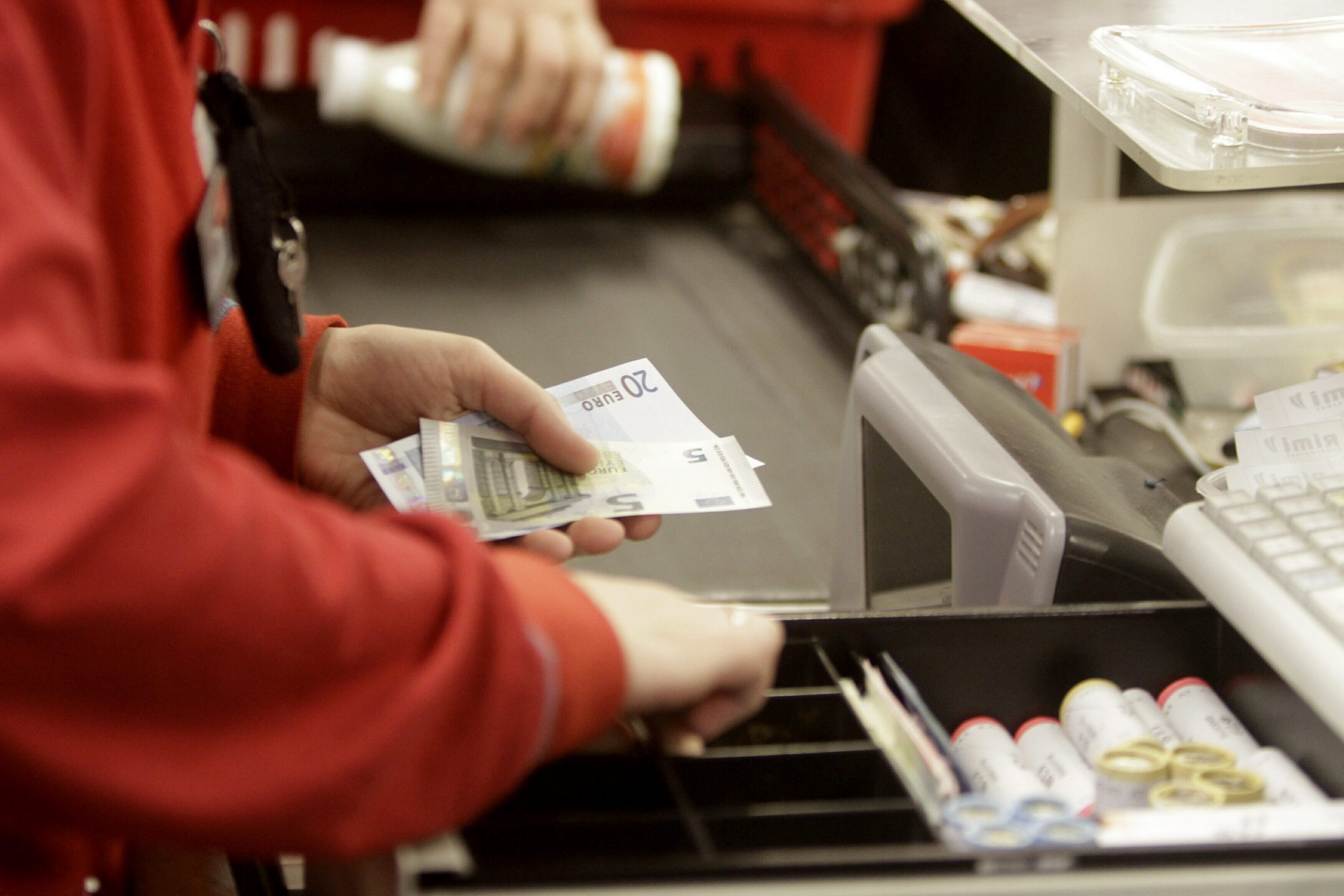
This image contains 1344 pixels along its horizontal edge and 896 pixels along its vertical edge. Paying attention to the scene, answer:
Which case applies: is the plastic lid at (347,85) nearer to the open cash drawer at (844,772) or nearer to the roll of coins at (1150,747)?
the open cash drawer at (844,772)

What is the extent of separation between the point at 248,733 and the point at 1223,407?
1229 millimetres

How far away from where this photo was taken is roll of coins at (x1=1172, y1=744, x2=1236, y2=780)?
741mm

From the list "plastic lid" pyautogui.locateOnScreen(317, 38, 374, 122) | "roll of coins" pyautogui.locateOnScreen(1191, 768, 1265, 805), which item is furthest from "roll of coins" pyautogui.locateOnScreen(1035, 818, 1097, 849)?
"plastic lid" pyautogui.locateOnScreen(317, 38, 374, 122)

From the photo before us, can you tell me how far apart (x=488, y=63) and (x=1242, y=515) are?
121 cm

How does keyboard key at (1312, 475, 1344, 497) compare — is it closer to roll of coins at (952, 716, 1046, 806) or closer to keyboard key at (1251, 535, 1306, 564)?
keyboard key at (1251, 535, 1306, 564)

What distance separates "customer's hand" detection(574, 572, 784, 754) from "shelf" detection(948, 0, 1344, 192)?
0.44 metres

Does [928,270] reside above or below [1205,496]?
below

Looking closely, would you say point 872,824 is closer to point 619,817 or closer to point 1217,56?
point 619,817

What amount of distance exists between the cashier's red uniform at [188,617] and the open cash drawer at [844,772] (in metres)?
0.06

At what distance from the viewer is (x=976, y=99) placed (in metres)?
3.32

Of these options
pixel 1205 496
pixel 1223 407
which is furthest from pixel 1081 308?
pixel 1205 496

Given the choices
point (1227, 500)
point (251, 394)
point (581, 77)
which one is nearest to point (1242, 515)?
point (1227, 500)

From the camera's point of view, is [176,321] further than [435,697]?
Yes

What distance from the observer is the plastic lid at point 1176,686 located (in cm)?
84
